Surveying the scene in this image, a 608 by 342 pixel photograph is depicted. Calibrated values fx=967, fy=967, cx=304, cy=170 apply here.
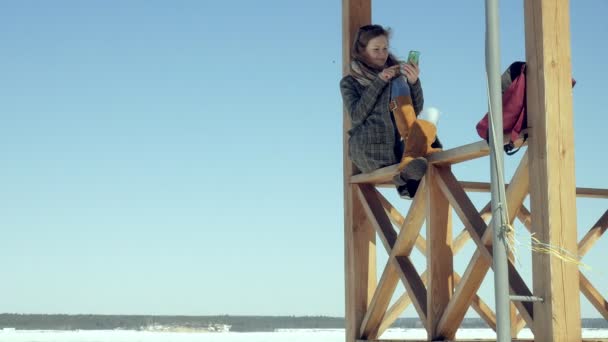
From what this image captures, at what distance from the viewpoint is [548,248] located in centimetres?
446

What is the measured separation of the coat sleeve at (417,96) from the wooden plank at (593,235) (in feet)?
7.86

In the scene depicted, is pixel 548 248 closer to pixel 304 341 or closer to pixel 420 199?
pixel 420 199

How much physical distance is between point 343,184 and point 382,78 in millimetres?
1132

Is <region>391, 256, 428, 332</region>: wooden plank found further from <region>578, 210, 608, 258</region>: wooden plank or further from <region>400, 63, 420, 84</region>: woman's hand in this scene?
<region>578, 210, 608, 258</region>: wooden plank

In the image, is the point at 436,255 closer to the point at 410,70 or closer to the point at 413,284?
the point at 413,284

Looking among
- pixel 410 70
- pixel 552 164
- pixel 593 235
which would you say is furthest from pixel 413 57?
pixel 593 235

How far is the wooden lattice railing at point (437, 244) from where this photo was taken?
5.00 m

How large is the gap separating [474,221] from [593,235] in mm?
2936

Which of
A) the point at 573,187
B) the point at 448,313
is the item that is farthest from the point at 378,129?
the point at 573,187

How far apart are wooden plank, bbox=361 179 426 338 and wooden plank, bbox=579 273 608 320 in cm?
222

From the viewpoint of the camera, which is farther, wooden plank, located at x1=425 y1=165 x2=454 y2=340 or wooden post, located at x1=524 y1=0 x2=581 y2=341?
wooden plank, located at x1=425 y1=165 x2=454 y2=340

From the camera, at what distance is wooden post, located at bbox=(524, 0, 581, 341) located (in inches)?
175

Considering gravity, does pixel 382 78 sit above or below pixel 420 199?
above

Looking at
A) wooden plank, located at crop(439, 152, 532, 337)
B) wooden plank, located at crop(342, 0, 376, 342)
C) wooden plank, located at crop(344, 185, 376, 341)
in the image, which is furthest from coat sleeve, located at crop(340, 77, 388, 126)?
wooden plank, located at crop(439, 152, 532, 337)
